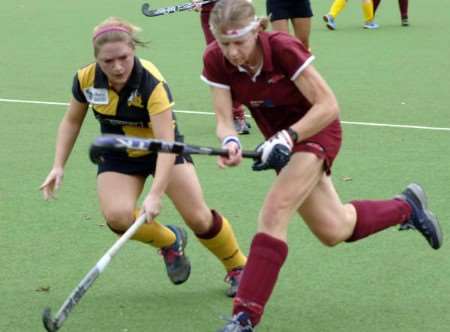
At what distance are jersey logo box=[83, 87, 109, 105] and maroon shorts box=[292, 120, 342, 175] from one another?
2.93 feet

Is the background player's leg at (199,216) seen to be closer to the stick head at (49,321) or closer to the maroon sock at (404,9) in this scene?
the stick head at (49,321)

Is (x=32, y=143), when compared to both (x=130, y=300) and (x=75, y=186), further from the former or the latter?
(x=130, y=300)

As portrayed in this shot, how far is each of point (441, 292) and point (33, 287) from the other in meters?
1.90

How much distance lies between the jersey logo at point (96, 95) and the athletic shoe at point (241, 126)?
3.56m

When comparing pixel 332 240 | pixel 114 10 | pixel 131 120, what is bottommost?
pixel 114 10

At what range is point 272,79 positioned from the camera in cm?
456

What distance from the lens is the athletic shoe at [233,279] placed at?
203 inches

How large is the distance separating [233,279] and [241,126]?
11.3 feet

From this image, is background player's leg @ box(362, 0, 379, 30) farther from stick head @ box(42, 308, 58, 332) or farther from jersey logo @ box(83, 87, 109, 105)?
stick head @ box(42, 308, 58, 332)

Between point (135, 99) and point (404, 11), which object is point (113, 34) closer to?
point (135, 99)

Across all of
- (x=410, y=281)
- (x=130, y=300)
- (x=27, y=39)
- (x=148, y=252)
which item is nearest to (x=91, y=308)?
(x=130, y=300)

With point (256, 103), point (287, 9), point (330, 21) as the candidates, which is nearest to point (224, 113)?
point (256, 103)

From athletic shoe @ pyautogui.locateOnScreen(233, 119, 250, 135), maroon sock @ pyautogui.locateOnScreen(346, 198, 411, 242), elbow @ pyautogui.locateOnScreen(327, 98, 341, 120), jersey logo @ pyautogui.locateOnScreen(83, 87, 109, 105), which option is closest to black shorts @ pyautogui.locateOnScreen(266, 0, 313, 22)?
athletic shoe @ pyautogui.locateOnScreen(233, 119, 250, 135)

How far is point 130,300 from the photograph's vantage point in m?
5.08
